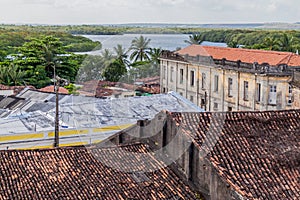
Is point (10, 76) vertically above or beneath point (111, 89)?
beneath

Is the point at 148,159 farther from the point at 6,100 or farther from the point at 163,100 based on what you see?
the point at 6,100

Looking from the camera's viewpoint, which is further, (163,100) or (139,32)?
(139,32)

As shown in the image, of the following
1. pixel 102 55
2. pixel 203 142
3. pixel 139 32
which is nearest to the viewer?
pixel 203 142

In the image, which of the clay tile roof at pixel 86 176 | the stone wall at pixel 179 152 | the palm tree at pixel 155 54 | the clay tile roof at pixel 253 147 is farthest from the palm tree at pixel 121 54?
the palm tree at pixel 155 54

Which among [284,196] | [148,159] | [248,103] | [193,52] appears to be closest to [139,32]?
[248,103]

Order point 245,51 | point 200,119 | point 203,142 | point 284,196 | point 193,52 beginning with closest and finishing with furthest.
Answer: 1. point 284,196
2. point 203,142
3. point 200,119
4. point 245,51
5. point 193,52

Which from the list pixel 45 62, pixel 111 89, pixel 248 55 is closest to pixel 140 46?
pixel 248 55

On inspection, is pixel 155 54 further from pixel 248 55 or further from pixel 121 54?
pixel 121 54
